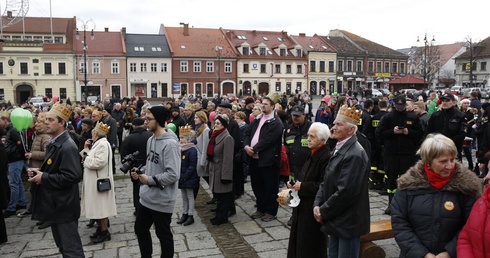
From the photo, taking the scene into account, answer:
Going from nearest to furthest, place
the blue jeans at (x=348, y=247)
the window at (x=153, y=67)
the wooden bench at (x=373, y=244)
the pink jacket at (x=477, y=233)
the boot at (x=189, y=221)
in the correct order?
the pink jacket at (x=477, y=233) → the blue jeans at (x=348, y=247) → the wooden bench at (x=373, y=244) → the boot at (x=189, y=221) → the window at (x=153, y=67)

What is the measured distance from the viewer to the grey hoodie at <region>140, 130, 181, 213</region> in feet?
14.6

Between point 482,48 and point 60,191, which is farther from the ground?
point 482,48

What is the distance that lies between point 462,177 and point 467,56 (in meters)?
68.0

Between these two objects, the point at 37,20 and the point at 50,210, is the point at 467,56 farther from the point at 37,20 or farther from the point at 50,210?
the point at 50,210

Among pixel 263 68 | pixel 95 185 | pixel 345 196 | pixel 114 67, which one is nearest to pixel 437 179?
pixel 345 196

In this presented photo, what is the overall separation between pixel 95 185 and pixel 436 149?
15.2 feet

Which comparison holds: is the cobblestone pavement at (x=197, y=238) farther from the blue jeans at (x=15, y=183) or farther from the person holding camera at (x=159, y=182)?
the person holding camera at (x=159, y=182)

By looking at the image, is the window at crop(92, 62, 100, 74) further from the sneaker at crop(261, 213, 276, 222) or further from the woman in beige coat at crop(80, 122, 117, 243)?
the sneaker at crop(261, 213, 276, 222)

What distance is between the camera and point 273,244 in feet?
19.3

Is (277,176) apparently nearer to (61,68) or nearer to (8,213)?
(8,213)

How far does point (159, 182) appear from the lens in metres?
4.42

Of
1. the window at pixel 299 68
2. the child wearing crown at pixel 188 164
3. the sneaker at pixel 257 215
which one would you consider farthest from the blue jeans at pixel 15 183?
the window at pixel 299 68

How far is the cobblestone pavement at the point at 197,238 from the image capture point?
5680 millimetres

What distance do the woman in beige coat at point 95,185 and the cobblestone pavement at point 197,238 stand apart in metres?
0.32
